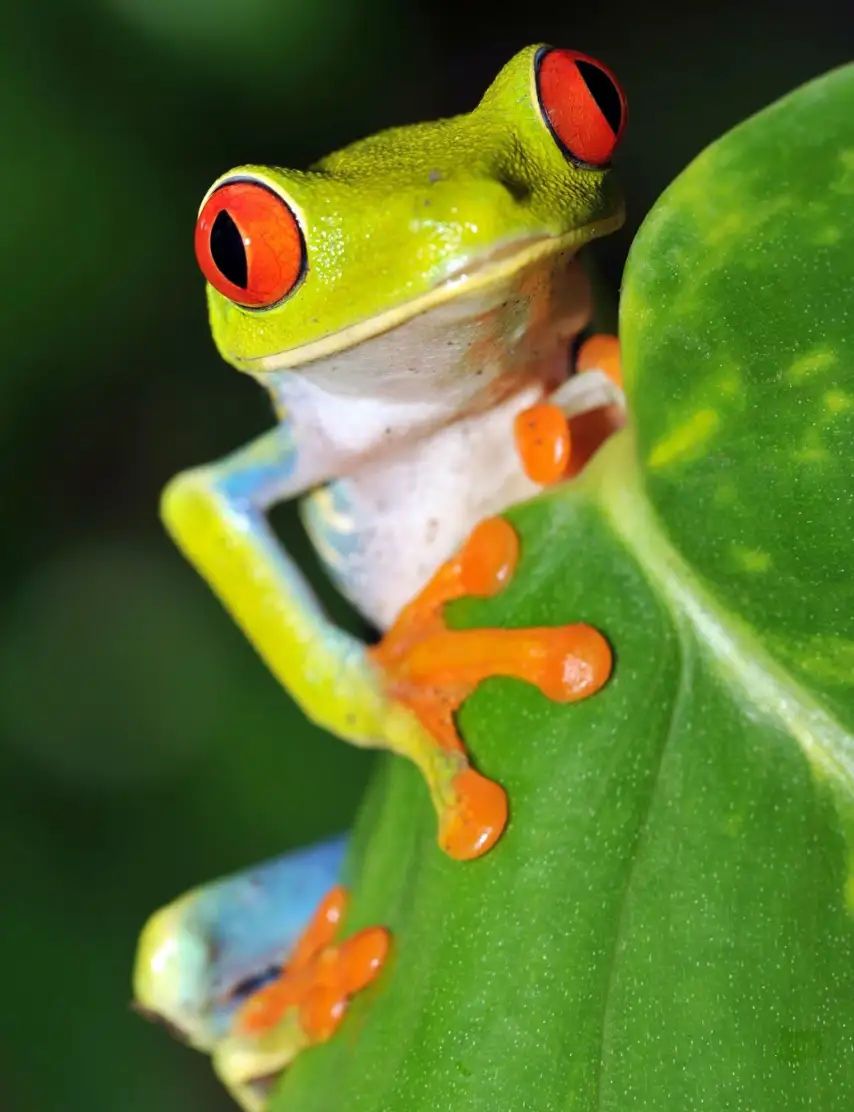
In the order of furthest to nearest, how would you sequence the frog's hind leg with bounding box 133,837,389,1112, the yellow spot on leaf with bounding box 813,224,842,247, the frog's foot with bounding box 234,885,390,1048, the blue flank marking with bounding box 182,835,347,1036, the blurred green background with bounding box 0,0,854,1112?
the blurred green background with bounding box 0,0,854,1112 → the blue flank marking with bounding box 182,835,347,1036 → the frog's hind leg with bounding box 133,837,389,1112 → the frog's foot with bounding box 234,885,390,1048 → the yellow spot on leaf with bounding box 813,224,842,247

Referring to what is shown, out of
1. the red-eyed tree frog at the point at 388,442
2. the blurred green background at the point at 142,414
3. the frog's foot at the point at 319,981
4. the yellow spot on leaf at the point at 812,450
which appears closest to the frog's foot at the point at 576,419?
the red-eyed tree frog at the point at 388,442

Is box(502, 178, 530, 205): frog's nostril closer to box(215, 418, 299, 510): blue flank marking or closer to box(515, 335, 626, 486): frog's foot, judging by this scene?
box(515, 335, 626, 486): frog's foot

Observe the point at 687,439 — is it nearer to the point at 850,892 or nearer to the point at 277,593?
the point at 850,892

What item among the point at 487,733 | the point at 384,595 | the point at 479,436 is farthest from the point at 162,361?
the point at 487,733

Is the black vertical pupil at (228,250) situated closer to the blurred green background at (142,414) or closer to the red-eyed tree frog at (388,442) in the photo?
the red-eyed tree frog at (388,442)

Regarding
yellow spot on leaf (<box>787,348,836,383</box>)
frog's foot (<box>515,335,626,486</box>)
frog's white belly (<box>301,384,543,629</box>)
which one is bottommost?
frog's white belly (<box>301,384,543,629</box>)

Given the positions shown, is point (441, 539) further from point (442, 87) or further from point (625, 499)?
point (442, 87)

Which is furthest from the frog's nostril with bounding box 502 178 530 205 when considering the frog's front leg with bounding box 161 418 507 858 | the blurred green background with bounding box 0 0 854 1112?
the blurred green background with bounding box 0 0 854 1112
